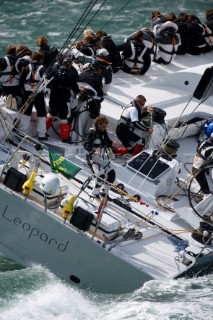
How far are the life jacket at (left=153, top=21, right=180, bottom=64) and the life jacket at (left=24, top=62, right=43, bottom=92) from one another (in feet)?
12.4

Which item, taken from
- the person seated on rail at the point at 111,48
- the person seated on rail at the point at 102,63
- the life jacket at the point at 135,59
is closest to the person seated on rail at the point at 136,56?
the life jacket at the point at 135,59

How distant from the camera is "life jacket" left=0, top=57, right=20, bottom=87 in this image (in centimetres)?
1440

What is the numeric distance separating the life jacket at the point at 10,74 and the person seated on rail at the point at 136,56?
9.51 ft

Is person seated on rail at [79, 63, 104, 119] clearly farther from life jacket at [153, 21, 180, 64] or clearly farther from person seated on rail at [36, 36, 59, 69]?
life jacket at [153, 21, 180, 64]

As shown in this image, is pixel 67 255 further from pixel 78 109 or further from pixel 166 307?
pixel 78 109

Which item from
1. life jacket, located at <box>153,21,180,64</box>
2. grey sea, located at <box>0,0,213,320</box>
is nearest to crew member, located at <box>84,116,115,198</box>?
grey sea, located at <box>0,0,213,320</box>

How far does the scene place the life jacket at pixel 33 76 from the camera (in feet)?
46.6

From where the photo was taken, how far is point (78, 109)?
1452 centimetres

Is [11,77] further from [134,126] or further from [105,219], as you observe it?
[105,219]

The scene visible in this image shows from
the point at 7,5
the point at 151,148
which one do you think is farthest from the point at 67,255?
the point at 7,5

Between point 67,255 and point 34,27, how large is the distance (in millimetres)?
12065

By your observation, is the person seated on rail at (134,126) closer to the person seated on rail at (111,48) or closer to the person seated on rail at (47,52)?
the person seated on rail at (47,52)

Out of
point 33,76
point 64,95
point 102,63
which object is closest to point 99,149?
point 64,95

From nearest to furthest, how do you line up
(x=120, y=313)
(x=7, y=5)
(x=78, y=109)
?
(x=120, y=313) → (x=78, y=109) → (x=7, y=5)
